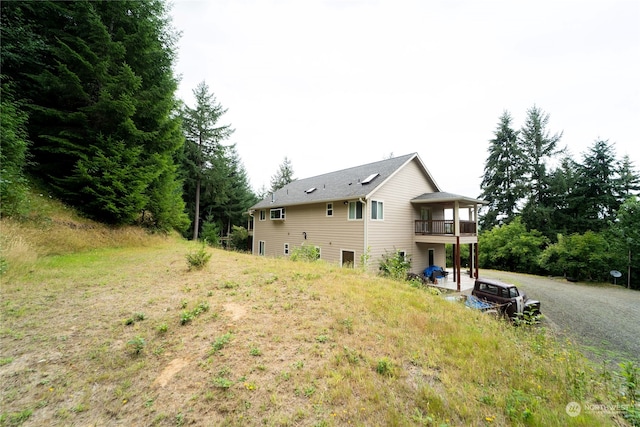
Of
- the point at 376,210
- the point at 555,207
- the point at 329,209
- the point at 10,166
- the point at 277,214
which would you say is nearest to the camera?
the point at 10,166

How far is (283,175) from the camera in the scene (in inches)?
1447

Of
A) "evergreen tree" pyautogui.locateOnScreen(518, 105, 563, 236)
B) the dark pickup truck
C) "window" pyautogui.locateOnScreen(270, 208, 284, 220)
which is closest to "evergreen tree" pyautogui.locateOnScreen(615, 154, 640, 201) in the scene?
"evergreen tree" pyautogui.locateOnScreen(518, 105, 563, 236)

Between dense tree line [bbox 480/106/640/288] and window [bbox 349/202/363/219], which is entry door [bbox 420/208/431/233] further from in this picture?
dense tree line [bbox 480/106/640/288]

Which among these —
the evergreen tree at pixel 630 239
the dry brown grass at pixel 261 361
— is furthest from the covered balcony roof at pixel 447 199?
the evergreen tree at pixel 630 239

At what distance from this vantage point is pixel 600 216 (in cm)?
2091

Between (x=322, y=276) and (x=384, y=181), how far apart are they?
24.8ft

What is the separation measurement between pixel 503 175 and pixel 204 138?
31957 mm

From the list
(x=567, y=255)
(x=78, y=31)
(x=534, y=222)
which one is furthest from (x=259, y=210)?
(x=534, y=222)

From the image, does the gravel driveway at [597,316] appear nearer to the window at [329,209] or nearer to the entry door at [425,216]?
the entry door at [425,216]

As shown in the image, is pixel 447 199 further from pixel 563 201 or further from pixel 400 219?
pixel 563 201

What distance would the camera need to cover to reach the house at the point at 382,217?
12148 millimetres

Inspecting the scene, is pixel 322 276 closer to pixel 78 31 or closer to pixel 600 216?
pixel 78 31

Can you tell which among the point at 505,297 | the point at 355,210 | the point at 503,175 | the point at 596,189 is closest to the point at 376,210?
the point at 355,210

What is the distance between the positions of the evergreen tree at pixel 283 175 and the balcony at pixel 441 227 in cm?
2594
